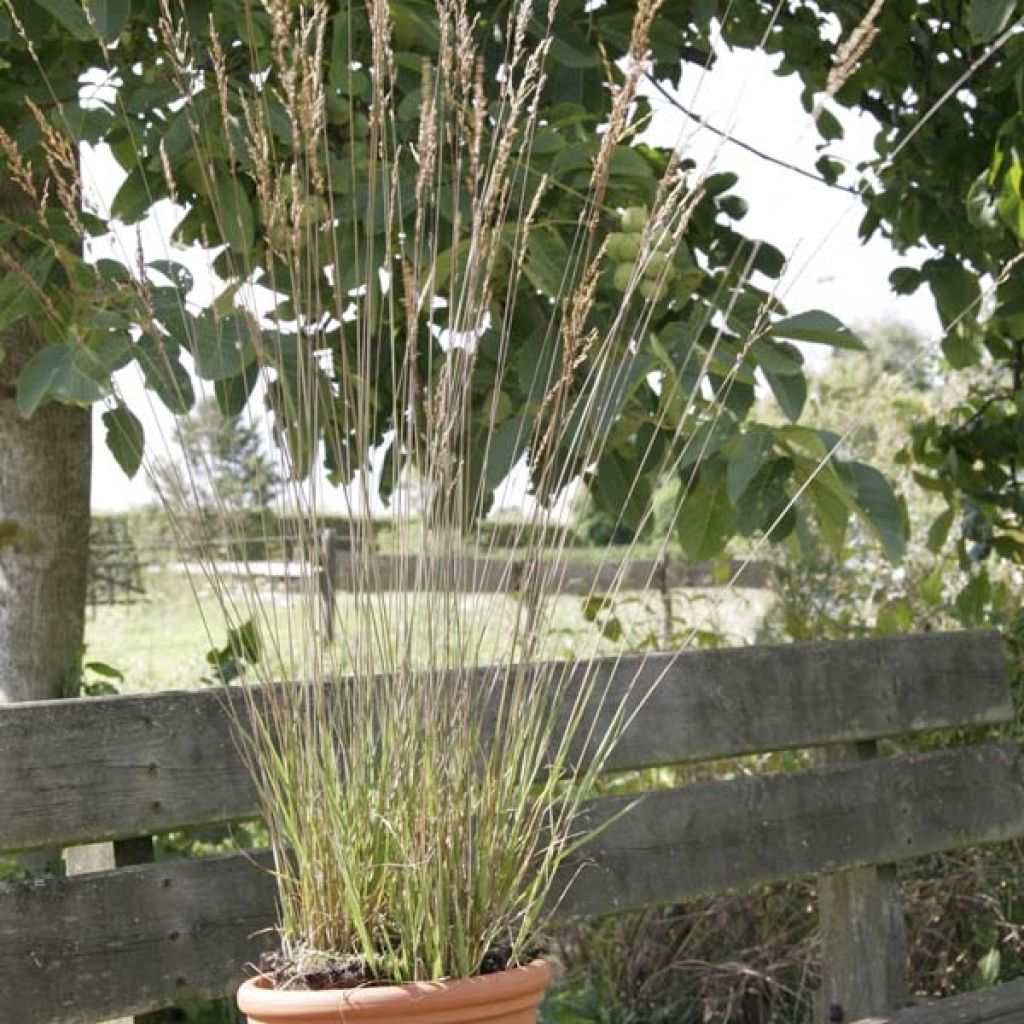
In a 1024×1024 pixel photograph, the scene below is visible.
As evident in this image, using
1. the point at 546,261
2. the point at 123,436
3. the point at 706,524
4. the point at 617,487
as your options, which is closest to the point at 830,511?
the point at 706,524

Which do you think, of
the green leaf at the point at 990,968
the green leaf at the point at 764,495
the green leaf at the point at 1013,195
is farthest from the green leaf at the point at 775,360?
the green leaf at the point at 990,968

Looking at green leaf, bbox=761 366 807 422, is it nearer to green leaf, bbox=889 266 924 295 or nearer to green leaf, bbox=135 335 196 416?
green leaf, bbox=135 335 196 416

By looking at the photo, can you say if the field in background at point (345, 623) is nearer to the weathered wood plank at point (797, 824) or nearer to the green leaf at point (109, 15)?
the weathered wood plank at point (797, 824)

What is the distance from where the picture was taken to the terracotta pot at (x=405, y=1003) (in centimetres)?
158

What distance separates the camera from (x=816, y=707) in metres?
2.66

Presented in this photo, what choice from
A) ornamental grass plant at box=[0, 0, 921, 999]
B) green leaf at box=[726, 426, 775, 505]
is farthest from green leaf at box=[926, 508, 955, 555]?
green leaf at box=[726, 426, 775, 505]

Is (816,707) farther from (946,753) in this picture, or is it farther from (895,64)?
(895,64)

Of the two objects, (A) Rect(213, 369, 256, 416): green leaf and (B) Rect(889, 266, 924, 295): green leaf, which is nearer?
(A) Rect(213, 369, 256, 416): green leaf

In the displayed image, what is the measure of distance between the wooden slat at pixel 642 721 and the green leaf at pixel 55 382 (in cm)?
36

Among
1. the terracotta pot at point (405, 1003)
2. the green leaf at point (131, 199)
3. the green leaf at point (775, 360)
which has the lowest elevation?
the terracotta pot at point (405, 1003)

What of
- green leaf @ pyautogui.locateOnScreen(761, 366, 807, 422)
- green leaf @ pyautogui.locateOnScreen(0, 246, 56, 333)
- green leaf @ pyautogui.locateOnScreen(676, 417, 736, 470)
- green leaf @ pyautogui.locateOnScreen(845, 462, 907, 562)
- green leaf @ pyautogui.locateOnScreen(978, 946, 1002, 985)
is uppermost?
green leaf @ pyautogui.locateOnScreen(0, 246, 56, 333)

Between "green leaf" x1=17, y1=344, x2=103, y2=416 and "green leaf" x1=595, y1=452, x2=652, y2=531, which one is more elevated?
"green leaf" x1=17, y1=344, x2=103, y2=416

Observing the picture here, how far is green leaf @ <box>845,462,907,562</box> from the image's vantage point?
2123 millimetres

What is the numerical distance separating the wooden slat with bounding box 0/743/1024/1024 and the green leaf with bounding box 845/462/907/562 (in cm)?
57
